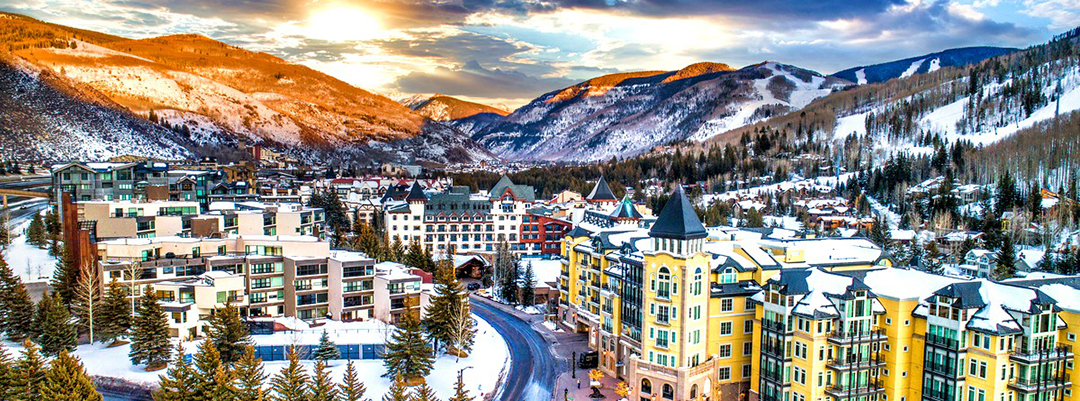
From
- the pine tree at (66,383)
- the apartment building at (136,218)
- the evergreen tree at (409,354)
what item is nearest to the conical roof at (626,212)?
the evergreen tree at (409,354)

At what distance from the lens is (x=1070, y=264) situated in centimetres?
7669

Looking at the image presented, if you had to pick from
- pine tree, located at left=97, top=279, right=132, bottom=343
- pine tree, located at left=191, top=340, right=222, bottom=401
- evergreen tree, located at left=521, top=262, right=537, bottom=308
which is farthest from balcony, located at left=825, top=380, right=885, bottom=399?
pine tree, located at left=97, top=279, right=132, bottom=343

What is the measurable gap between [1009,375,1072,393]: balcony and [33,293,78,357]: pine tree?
62185mm

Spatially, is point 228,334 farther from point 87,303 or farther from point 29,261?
point 29,261

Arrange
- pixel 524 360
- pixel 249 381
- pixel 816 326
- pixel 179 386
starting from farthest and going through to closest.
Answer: pixel 524 360, pixel 816 326, pixel 249 381, pixel 179 386

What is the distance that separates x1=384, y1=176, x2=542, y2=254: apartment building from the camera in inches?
4124

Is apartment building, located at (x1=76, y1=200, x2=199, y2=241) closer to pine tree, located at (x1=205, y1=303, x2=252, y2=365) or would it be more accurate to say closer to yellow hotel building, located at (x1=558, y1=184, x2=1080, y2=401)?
pine tree, located at (x1=205, y1=303, x2=252, y2=365)

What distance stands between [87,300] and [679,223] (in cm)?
4584

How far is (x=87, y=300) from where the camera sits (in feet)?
185

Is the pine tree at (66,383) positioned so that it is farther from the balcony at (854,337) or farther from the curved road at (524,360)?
the balcony at (854,337)

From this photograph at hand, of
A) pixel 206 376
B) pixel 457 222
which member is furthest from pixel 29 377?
pixel 457 222

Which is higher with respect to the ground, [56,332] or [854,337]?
[854,337]

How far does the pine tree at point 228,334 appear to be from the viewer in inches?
1970

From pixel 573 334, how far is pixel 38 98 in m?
181
